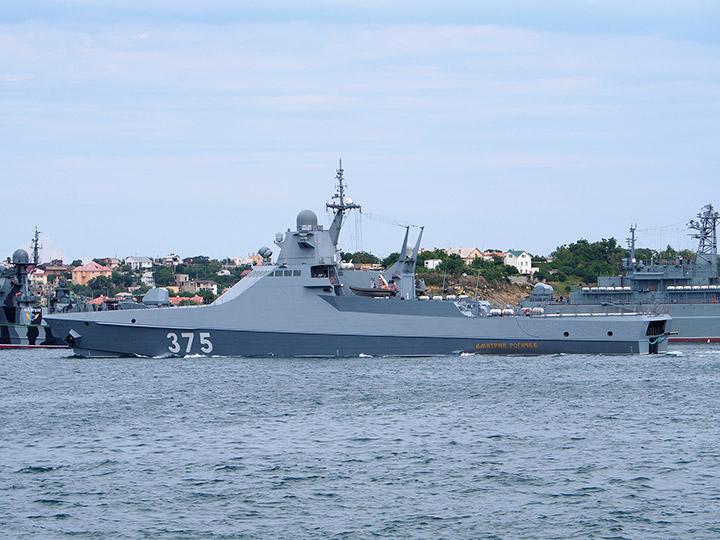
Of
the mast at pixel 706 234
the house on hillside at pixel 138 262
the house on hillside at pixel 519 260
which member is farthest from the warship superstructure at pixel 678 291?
the house on hillside at pixel 138 262

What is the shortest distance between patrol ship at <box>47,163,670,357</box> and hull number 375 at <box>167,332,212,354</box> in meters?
0.04

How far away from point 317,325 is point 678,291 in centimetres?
2580

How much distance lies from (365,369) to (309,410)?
28.3 feet

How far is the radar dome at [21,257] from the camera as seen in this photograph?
51241 millimetres

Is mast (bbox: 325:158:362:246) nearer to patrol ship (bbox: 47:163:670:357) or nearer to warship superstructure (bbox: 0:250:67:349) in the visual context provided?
patrol ship (bbox: 47:163:670:357)

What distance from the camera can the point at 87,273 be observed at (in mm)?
135875

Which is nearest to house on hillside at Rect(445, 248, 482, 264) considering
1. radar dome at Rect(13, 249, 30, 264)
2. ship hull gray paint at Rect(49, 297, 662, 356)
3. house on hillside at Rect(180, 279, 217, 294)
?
house on hillside at Rect(180, 279, 217, 294)

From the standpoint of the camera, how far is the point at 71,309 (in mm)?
50219

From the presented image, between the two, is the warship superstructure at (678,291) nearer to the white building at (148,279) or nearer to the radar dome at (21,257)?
the radar dome at (21,257)

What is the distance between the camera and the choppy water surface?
12680 mm

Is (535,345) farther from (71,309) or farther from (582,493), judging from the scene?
(71,309)

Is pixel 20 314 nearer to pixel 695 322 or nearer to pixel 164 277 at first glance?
pixel 695 322

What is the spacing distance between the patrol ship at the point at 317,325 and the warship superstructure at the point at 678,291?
38.5 ft

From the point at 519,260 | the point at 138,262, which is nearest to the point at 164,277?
the point at 138,262
